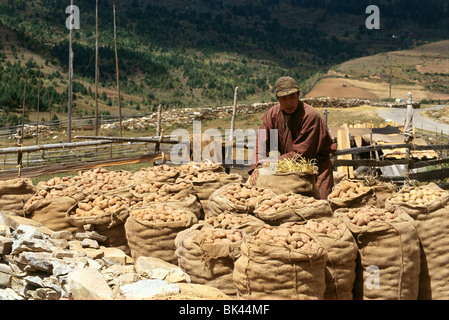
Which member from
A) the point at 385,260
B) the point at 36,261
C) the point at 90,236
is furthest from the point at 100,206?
the point at 385,260

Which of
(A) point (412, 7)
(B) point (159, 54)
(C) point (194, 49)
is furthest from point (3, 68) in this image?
(A) point (412, 7)

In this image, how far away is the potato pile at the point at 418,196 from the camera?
190 inches

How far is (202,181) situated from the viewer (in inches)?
242

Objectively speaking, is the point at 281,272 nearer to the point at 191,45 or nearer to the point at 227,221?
the point at 227,221

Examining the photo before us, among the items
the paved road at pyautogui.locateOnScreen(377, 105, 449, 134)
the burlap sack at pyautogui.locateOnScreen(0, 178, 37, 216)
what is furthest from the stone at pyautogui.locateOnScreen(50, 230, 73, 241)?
the paved road at pyautogui.locateOnScreen(377, 105, 449, 134)

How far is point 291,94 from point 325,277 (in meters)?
2.25

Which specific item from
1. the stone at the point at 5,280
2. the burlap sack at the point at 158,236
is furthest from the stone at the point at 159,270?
the stone at the point at 5,280

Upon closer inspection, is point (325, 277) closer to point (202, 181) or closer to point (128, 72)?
point (202, 181)

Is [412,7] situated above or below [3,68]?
above

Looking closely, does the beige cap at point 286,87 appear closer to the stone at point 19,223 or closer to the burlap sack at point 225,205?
the burlap sack at point 225,205

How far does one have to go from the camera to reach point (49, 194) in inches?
236

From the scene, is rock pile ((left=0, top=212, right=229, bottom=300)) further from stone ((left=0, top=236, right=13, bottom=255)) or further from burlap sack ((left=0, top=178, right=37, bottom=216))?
burlap sack ((left=0, top=178, right=37, bottom=216))

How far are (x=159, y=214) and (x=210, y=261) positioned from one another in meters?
0.99

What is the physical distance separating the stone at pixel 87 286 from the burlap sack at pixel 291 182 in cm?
217
